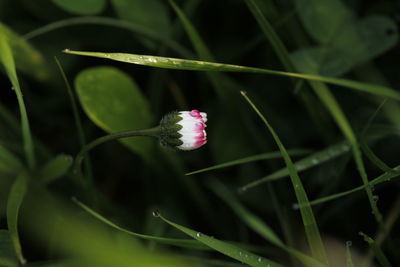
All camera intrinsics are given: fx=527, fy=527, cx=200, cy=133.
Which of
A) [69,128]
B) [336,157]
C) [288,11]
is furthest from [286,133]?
[69,128]

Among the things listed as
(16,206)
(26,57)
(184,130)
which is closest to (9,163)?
(16,206)

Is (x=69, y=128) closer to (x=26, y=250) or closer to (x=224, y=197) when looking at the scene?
(x=26, y=250)

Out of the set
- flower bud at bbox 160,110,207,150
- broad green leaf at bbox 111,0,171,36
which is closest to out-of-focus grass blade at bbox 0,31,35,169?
flower bud at bbox 160,110,207,150

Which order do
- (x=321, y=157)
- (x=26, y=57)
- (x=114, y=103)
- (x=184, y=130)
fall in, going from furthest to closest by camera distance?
(x=26, y=57), (x=114, y=103), (x=321, y=157), (x=184, y=130)

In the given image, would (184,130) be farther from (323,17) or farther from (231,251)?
(323,17)

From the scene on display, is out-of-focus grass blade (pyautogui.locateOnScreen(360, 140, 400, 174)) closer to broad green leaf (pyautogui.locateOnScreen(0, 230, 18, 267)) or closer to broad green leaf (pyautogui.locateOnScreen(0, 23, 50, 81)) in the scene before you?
broad green leaf (pyautogui.locateOnScreen(0, 230, 18, 267))
